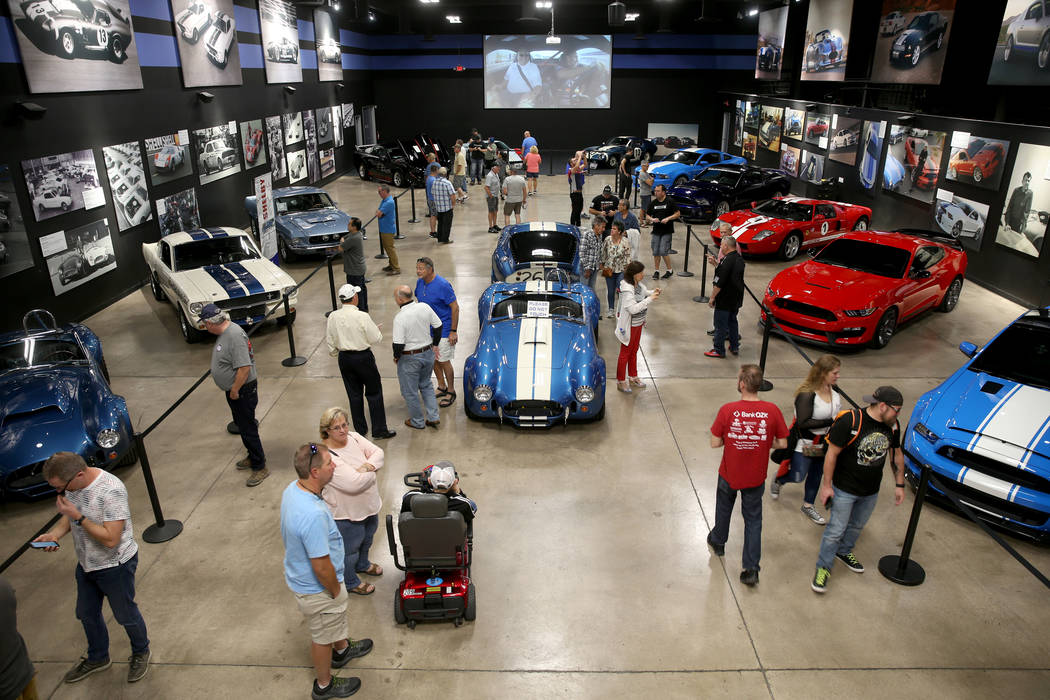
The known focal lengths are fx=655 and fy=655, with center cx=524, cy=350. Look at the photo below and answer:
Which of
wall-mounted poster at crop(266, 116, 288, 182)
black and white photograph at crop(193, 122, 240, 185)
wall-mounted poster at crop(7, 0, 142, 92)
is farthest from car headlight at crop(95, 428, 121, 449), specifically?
wall-mounted poster at crop(266, 116, 288, 182)

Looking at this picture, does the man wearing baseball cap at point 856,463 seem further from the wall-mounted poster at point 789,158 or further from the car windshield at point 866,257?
the wall-mounted poster at point 789,158

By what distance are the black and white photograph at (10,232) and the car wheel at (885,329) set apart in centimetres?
1258

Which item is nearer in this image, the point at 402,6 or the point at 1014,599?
the point at 1014,599

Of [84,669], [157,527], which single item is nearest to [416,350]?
[157,527]

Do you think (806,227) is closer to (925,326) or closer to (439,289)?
(925,326)

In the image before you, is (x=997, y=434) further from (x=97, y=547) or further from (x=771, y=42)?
(x=771, y=42)

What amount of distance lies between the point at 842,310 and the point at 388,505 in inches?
266

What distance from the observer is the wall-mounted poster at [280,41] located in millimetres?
19234

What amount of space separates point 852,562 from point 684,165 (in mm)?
17896

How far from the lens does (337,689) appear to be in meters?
4.10

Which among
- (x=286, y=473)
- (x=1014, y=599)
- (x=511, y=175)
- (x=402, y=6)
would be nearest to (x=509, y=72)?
(x=402, y=6)

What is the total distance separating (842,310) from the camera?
29.9ft

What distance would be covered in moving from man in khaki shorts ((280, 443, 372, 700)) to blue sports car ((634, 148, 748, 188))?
18.6 metres

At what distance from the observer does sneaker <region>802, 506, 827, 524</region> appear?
5.79 metres
